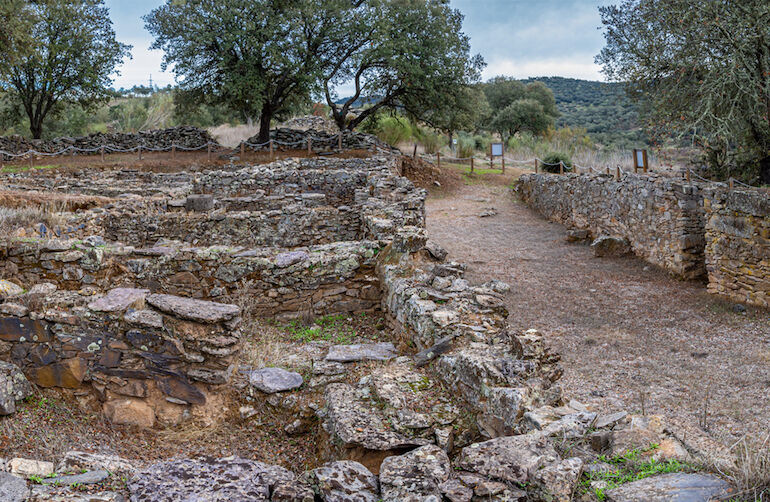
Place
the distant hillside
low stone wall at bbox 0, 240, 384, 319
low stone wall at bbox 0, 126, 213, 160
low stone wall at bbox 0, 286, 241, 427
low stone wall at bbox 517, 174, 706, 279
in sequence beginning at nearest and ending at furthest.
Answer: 1. low stone wall at bbox 0, 286, 241, 427
2. low stone wall at bbox 0, 240, 384, 319
3. low stone wall at bbox 517, 174, 706, 279
4. low stone wall at bbox 0, 126, 213, 160
5. the distant hillside

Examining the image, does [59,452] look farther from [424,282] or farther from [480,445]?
[424,282]

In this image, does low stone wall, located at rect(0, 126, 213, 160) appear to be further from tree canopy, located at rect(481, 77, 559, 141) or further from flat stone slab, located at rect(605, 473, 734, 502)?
flat stone slab, located at rect(605, 473, 734, 502)

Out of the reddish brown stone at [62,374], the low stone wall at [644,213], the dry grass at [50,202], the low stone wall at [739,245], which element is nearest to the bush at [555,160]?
the low stone wall at [644,213]

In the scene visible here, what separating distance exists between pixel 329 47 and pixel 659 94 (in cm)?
1634

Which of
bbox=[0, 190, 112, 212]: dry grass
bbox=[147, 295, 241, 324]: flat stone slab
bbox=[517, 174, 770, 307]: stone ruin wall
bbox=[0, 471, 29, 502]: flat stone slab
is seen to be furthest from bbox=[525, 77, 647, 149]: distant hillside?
bbox=[0, 471, 29, 502]: flat stone slab

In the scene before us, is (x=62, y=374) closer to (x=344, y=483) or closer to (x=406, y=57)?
(x=344, y=483)

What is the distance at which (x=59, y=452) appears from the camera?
150 inches

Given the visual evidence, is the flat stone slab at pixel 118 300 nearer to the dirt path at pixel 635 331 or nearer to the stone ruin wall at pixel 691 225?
the dirt path at pixel 635 331

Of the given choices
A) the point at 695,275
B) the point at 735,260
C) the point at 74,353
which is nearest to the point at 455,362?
the point at 74,353

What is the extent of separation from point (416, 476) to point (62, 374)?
131 inches

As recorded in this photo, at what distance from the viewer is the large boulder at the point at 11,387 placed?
4.21 m

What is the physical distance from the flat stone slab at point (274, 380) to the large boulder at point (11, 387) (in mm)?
1786

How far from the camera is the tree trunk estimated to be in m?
26.8

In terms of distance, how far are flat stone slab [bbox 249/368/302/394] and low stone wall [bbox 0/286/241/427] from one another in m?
0.30
